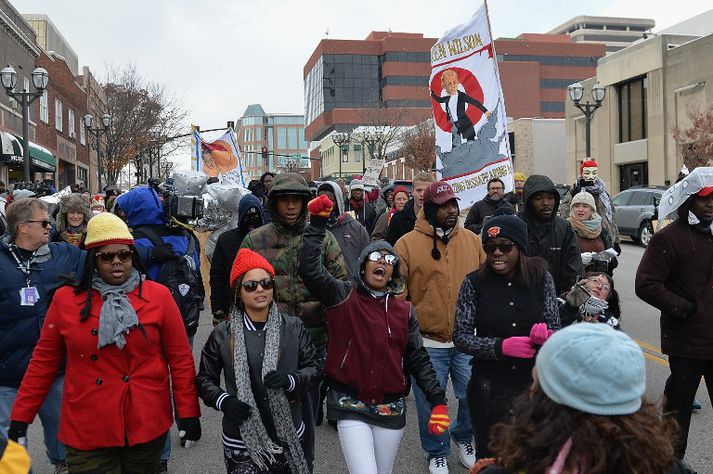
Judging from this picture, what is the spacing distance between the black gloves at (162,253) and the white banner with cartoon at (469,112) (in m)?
3.74

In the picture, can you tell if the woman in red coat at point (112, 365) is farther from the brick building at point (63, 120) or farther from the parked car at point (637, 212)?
the brick building at point (63, 120)

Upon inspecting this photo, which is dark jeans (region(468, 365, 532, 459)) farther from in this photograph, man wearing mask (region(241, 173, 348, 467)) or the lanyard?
the lanyard

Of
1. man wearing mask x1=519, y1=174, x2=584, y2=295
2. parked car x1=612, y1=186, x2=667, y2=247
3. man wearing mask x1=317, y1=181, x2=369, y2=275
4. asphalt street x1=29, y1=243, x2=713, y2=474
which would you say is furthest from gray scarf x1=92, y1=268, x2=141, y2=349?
parked car x1=612, y1=186, x2=667, y2=247

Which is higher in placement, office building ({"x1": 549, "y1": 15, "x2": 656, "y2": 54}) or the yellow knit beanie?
office building ({"x1": 549, "y1": 15, "x2": 656, "y2": 54})

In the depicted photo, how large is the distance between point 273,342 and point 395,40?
94.9m

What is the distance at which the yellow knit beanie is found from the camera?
3410 mm

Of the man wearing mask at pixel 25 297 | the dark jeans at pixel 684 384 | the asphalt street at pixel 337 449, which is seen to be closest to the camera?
the man wearing mask at pixel 25 297

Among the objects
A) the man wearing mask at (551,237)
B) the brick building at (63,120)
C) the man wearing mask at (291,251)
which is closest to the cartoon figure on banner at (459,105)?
the man wearing mask at (551,237)

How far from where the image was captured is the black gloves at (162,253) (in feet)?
15.8

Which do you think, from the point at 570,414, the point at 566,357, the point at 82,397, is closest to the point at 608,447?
the point at 570,414

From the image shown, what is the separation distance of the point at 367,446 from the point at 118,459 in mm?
1248

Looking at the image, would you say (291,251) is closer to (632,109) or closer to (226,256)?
(226,256)

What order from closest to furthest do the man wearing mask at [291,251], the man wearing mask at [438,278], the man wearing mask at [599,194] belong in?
the man wearing mask at [291,251], the man wearing mask at [438,278], the man wearing mask at [599,194]

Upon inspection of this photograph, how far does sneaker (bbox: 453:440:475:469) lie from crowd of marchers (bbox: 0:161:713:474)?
2 cm
